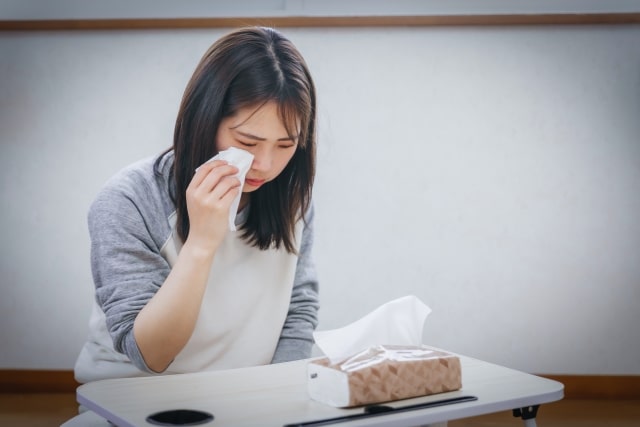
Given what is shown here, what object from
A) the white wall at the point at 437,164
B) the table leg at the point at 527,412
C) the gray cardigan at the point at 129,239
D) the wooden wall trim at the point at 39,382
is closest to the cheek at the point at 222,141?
the gray cardigan at the point at 129,239

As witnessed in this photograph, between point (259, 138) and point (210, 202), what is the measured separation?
0.47ft

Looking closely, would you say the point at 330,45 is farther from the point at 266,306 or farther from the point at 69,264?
the point at 266,306

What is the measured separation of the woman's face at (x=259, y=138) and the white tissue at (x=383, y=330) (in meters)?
0.33

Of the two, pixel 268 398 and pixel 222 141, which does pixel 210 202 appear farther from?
pixel 268 398

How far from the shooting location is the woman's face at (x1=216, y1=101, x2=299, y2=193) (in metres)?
1.31

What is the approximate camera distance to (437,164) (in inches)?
115

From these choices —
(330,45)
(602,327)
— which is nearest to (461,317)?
(602,327)

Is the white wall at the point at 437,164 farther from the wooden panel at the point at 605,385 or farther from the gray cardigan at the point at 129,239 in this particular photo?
the gray cardigan at the point at 129,239

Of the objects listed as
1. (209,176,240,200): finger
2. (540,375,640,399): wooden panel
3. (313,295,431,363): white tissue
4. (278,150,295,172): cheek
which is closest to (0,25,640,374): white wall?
(540,375,640,399): wooden panel

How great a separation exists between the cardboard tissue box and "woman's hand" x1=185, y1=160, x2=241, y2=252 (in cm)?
27

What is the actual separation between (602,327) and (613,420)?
1.32 ft

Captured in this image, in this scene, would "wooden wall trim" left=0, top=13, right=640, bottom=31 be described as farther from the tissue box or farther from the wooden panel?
the tissue box

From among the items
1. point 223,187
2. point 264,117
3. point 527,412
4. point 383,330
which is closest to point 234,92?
point 264,117

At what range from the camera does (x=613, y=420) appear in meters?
2.62
